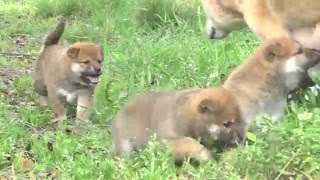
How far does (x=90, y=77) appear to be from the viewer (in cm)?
706

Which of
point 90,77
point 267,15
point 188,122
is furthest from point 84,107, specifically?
point 188,122

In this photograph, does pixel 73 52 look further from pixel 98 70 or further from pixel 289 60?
pixel 289 60

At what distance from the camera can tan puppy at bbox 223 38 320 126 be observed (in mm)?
5297

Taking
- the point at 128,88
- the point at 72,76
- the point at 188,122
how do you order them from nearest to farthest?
1. the point at 188,122
2. the point at 72,76
3. the point at 128,88

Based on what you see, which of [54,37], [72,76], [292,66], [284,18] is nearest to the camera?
[292,66]

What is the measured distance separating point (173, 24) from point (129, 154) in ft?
16.6

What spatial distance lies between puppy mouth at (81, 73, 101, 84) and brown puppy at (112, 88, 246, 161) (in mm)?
1682

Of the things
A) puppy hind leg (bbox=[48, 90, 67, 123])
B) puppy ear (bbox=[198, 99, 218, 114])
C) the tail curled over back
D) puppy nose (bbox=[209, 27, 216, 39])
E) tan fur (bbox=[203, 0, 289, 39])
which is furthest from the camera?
the tail curled over back

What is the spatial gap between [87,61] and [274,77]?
6.90ft

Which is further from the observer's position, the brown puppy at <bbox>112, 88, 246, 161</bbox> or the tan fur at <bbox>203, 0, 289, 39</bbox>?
the tan fur at <bbox>203, 0, 289, 39</bbox>

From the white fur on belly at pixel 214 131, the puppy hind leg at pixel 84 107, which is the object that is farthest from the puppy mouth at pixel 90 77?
the white fur on belly at pixel 214 131

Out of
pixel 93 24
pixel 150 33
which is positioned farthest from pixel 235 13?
pixel 93 24

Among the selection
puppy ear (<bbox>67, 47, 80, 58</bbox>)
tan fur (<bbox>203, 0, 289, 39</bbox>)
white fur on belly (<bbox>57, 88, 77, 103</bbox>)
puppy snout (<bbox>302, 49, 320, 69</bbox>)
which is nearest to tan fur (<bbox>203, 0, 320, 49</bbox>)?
tan fur (<bbox>203, 0, 289, 39</bbox>)

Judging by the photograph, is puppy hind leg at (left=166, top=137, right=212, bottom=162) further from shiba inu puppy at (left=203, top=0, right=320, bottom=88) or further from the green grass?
shiba inu puppy at (left=203, top=0, right=320, bottom=88)
